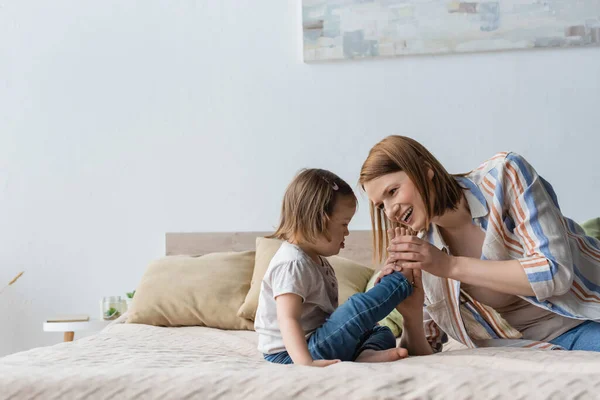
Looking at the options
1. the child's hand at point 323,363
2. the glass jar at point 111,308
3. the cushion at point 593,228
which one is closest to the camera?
the child's hand at point 323,363

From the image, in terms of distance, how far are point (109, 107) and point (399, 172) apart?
2.11 metres

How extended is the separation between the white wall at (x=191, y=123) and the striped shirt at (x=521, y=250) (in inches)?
54.6

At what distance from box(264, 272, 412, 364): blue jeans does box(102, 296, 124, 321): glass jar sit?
1741 mm

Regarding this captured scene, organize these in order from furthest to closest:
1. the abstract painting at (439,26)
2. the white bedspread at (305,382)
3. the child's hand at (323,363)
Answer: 1. the abstract painting at (439,26)
2. the child's hand at (323,363)
3. the white bedspread at (305,382)

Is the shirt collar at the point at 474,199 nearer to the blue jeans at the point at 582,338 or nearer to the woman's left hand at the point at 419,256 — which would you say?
the woman's left hand at the point at 419,256

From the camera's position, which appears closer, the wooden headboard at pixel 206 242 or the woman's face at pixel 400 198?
the woman's face at pixel 400 198

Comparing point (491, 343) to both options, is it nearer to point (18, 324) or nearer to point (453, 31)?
point (453, 31)

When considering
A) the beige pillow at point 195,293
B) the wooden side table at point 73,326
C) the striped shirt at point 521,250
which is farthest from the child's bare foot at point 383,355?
the wooden side table at point 73,326

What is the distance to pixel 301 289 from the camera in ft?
4.94

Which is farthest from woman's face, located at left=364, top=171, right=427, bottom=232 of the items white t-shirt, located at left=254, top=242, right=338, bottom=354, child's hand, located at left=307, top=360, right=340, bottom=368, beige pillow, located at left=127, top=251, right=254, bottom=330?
beige pillow, located at left=127, top=251, right=254, bottom=330

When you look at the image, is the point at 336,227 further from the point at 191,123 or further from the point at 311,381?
the point at 191,123

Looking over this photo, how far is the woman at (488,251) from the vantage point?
4.72 ft

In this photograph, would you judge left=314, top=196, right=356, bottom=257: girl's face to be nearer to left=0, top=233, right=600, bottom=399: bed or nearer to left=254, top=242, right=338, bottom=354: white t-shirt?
left=254, top=242, right=338, bottom=354: white t-shirt

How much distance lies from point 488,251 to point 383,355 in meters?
0.33
